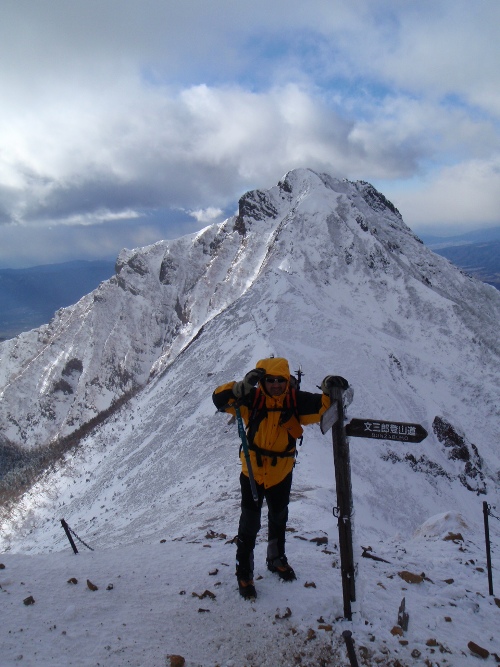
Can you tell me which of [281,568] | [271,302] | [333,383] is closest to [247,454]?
[333,383]

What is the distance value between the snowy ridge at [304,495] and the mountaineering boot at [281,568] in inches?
5.7

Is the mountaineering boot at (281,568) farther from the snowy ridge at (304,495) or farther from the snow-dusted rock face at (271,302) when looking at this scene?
the snow-dusted rock face at (271,302)

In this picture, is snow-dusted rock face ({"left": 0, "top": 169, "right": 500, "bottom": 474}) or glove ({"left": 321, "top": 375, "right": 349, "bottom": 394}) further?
snow-dusted rock face ({"left": 0, "top": 169, "right": 500, "bottom": 474})

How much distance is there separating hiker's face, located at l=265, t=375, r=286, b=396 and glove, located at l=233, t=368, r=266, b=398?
0.53 ft

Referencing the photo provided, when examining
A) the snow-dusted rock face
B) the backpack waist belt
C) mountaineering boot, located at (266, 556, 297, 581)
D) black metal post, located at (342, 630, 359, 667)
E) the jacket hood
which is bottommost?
black metal post, located at (342, 630, 359, 667)

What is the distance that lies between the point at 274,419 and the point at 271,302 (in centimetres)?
3691

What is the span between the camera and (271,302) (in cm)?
4219

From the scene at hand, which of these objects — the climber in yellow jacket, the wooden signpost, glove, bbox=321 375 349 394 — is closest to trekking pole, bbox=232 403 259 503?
the climber in yellow jacket

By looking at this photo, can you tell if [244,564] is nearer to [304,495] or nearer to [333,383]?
[333,383]

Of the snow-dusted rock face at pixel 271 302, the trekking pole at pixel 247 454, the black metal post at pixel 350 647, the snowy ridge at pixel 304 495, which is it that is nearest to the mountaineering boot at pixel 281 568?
the snowy ridge at pixel 304 495

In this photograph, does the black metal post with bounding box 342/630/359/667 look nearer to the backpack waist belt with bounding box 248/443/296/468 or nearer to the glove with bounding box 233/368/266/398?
the backpack waist belt with bounding box 248/443/296/468

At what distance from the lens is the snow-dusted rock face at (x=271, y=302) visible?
165ft

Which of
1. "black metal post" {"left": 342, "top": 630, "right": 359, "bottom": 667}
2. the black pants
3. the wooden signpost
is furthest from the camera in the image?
the black pants

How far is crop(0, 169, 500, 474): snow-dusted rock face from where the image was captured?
50.4 meters
